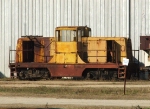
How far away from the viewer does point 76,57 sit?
118ft

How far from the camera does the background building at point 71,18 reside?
131ft

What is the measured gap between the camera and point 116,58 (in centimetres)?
3622

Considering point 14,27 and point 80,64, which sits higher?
point 14,27

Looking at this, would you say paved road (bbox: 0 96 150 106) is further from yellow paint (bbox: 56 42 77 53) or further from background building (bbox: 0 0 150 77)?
background building (bbox: 0 0 150 77)

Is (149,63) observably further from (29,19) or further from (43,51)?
(29,19)

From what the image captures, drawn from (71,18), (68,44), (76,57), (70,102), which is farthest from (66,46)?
(70,102)

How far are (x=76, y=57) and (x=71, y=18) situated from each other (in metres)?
5.75

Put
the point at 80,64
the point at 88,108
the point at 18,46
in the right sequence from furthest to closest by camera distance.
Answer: the point at 18,46 → the point at 80,64 → the point at 88,108

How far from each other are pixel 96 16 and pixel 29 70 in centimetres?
804

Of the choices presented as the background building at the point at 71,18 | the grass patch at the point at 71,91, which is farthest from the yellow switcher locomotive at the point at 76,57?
the grass patch at the point at 71,91

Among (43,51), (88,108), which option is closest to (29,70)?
(43,51)

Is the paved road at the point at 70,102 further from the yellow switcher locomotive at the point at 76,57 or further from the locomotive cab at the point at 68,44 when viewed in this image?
the locomotive cab at the point at 68,44

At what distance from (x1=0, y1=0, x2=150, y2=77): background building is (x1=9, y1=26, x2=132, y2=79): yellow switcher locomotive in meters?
3.50

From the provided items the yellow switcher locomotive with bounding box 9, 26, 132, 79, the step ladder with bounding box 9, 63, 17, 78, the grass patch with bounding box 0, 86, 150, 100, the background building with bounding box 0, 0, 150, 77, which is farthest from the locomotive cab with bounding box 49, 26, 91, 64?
the grass patch with bounding box 0, 86, 150, 100
